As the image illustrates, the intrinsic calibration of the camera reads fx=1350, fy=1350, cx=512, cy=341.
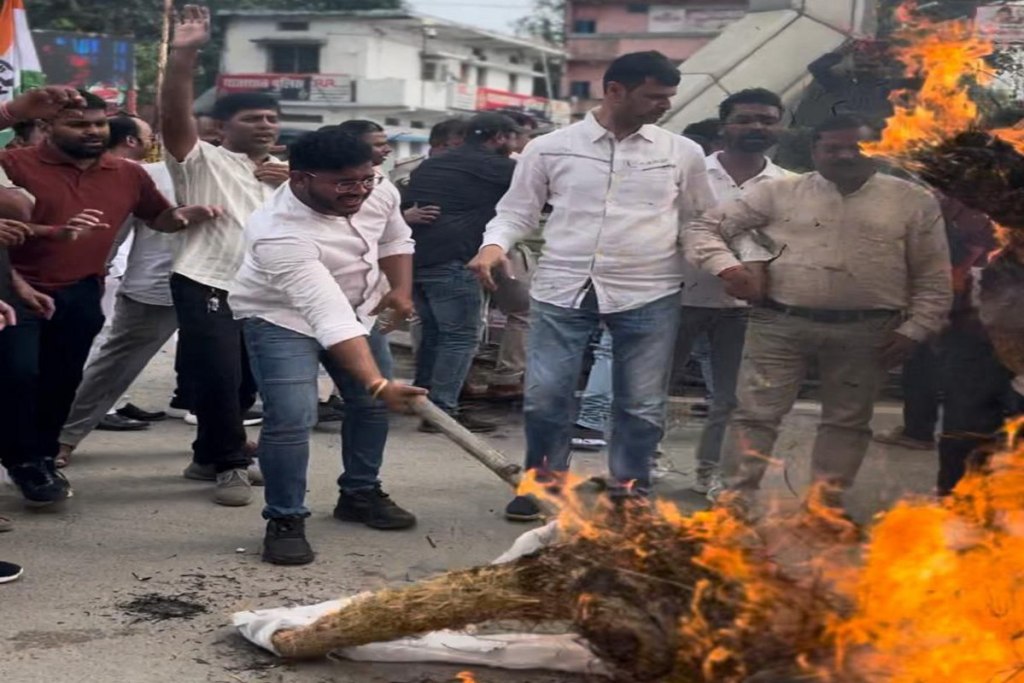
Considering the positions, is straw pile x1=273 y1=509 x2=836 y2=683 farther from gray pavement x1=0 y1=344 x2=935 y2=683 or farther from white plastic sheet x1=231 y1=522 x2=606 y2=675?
gray pavement x1=0 y1=344 x2=935 y2=683

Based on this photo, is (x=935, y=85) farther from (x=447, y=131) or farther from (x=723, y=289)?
(x=447, y=131)

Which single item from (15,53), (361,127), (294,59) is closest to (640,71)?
(361,127)

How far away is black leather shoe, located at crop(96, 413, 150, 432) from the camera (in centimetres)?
743

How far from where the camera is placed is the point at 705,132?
614cm

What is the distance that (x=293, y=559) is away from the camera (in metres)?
5.00

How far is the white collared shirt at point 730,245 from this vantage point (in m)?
5.04

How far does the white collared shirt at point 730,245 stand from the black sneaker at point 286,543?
1818mm

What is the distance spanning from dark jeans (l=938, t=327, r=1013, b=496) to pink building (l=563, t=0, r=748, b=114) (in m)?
1.75

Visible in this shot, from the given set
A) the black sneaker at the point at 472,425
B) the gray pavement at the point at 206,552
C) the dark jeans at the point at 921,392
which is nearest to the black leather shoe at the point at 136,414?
the gray pavement at the point at 206,552

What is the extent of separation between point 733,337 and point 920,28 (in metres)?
1.75

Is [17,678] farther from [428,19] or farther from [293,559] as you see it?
[428,19]

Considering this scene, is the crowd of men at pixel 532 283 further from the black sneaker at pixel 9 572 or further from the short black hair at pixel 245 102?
the black sneaker at pixel 9 572

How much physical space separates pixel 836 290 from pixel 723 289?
0.92 m

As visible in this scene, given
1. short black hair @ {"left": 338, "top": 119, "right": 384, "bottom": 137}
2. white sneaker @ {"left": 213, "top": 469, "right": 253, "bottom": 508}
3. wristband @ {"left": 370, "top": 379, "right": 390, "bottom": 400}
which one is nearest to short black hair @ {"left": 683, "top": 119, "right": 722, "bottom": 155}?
short black hair @ {"left": 338, "top": 119, "right": 384, "bottom": 137}
